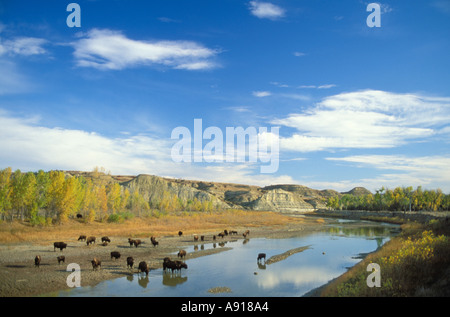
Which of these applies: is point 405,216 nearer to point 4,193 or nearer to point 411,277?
point 411,277

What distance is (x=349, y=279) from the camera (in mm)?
20109

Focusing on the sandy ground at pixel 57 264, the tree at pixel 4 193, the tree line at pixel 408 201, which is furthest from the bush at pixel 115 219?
the tree line at pixel 408 201

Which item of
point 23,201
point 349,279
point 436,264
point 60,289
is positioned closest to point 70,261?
point 60,289

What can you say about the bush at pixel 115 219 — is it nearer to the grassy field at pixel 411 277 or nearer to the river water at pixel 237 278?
the river water at pixel 237 278

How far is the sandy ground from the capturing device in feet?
69.9

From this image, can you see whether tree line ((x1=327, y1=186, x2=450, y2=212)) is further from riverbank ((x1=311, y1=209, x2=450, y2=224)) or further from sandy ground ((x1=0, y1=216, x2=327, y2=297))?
sandy ground ((x1=0, y1=216, x2=327, y2=297))

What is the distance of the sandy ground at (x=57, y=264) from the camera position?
21.3 metres

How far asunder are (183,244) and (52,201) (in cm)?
3973

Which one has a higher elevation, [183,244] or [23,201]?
[23,201]

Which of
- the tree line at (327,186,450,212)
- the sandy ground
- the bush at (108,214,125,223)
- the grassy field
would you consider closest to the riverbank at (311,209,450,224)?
the tree line at (327,186,450,212)
